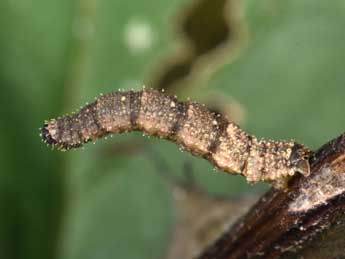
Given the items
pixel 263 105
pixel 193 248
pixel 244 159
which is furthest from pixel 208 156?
pixel 263 105

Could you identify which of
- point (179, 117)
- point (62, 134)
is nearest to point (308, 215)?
point (179, 117)

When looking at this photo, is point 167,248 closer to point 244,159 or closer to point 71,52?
point 71,52

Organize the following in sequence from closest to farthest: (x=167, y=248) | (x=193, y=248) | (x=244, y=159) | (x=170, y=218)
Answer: (x=244, y=159)
(x=193, y=248)
(x=167, y=248)
(x=170, y=218)

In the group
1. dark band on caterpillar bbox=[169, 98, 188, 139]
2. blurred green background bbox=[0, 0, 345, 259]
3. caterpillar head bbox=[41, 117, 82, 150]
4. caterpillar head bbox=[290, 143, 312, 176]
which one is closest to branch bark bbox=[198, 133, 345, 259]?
caterpillar head bbox=[290, 143, 312, 176]

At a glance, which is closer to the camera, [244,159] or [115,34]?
[244,159]

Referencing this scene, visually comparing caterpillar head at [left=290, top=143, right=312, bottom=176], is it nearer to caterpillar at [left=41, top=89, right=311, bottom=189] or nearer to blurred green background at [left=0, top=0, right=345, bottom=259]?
caterpillar at [left=41, top=89, right=311, bottom=189]

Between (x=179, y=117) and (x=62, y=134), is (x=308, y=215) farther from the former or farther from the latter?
(x=62, y=134)
